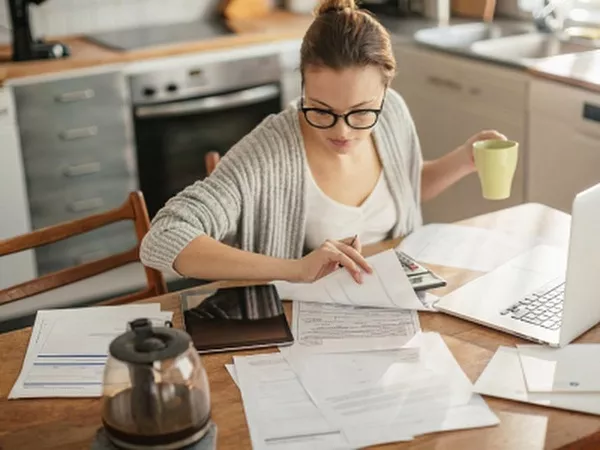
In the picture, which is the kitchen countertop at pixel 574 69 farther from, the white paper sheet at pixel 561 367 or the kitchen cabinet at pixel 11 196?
the kitchen cabinet at pixel 11 196

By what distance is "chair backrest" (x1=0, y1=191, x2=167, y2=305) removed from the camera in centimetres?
200

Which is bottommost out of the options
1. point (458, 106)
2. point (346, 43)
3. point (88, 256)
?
point (88, 256)

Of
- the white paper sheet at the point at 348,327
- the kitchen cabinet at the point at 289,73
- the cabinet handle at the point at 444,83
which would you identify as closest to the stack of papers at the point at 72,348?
the white paper sheet at the point at 348,327

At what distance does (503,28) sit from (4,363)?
284cm

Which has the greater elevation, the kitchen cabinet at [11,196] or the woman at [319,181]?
the woman at [319,181]

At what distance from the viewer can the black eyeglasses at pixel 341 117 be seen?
1.91m

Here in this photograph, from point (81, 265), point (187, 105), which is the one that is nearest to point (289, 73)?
point (187, 105)

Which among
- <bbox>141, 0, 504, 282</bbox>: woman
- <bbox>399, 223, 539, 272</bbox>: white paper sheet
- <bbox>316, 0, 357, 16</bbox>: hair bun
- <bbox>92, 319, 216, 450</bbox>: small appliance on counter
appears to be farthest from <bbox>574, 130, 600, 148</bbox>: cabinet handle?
<bbox>92, 319, 216, 450</bbox>: small appliance on counter

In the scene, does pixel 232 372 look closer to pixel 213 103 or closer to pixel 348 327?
pixel 348 327

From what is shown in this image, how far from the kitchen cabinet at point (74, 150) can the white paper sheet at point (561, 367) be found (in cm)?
230

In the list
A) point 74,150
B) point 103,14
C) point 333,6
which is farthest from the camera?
point 103,14

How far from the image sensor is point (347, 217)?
2.13 m

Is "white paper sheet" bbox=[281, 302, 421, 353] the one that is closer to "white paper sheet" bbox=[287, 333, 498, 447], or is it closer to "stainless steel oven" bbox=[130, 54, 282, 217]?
"white paper sheet" bbox=[287, 333, 498, 447]

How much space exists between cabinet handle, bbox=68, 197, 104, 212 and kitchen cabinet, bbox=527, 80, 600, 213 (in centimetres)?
160
